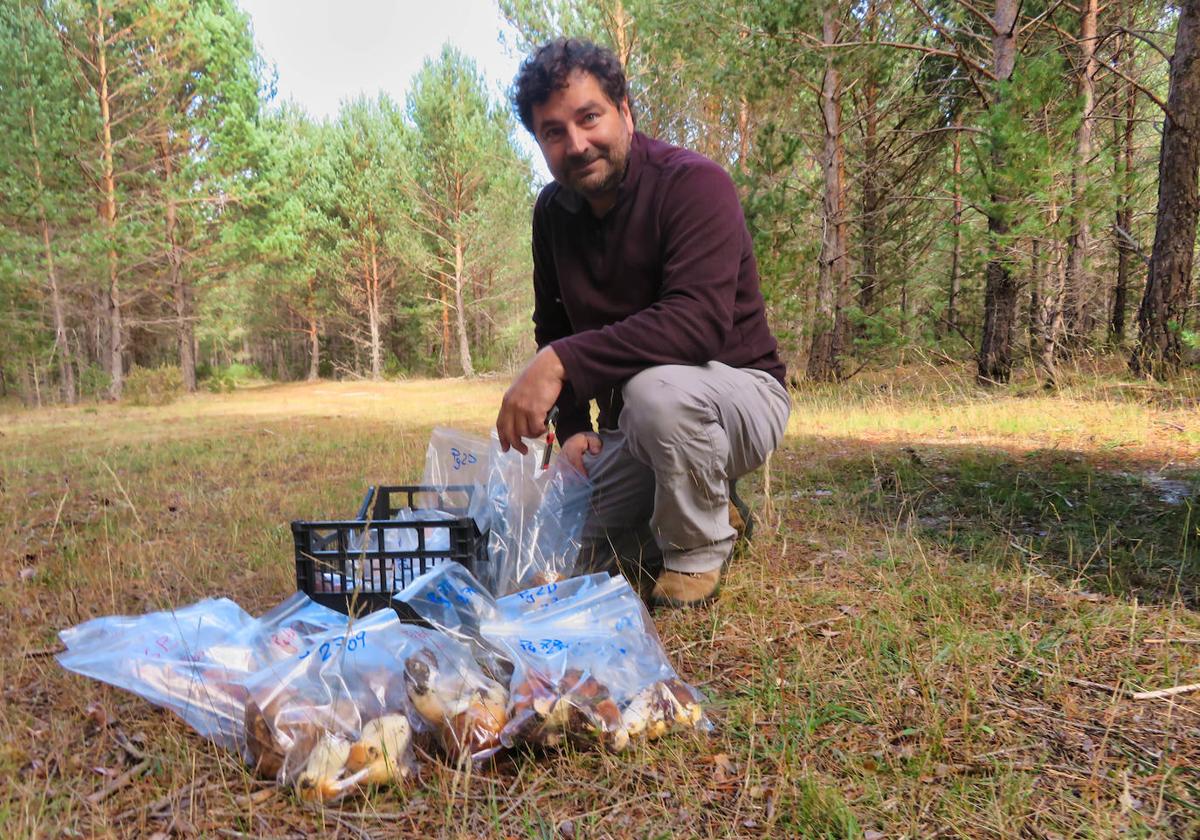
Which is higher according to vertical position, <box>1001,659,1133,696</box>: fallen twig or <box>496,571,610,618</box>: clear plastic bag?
<box>496,571,610,618</box>: clear plastic bag

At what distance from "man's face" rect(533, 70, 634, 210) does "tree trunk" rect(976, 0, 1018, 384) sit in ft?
16.1

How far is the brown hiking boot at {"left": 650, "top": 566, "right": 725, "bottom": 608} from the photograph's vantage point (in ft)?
5.97

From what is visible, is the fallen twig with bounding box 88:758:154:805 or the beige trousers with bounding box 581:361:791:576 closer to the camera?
the fallen twig with bounding box 88:758:154:805

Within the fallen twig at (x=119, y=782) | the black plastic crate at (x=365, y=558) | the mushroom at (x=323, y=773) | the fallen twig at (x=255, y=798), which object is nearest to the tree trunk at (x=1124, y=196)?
the black plastic crate at (x=365, y=558)

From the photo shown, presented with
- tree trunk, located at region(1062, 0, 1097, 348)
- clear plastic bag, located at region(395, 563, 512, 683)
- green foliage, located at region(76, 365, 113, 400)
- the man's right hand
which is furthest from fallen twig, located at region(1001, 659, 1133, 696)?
green foliage, located at region(76, 365, 113, 400)

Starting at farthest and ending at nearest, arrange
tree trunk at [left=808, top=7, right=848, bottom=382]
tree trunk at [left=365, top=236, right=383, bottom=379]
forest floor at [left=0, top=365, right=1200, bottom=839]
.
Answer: tree trunk at [left=365, top=236, right=383, bottom=379] → tree trunk at [left=808, top=7, right=848, bottom=382] → forest floor at [left=0, top=365, right=1200, bottom=839]

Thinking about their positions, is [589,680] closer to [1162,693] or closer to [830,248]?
[1162,693]

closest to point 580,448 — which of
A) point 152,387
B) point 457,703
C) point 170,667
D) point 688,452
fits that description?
point 688,452

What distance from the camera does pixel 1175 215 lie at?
4969 millimetres

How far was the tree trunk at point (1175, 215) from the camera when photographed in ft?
15.7

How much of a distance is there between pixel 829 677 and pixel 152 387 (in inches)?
633

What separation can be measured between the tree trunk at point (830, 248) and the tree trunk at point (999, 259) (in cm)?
165

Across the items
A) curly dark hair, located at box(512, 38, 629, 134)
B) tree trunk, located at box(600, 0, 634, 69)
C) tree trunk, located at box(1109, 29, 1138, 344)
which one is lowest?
curly dark hair, located at box(512, 38, 629, 134)

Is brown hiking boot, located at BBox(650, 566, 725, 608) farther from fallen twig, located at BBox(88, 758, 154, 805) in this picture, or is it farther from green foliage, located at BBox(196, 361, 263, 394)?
green foliage, located at BBox(196, 361, 263, 394)
